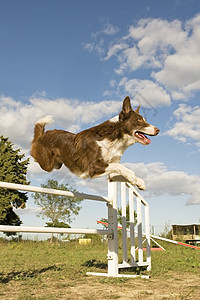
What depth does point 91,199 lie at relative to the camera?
4668 mm

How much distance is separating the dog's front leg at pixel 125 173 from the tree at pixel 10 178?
1691cm

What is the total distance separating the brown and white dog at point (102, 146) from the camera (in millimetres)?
3504

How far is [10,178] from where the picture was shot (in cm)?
1978

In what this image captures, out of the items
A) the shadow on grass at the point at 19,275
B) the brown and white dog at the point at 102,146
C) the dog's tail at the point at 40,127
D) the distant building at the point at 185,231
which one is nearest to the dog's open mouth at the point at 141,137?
the brown and white dog at the point at 102,146

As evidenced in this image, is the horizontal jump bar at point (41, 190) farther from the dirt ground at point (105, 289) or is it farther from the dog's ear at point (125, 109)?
the dog's ear at point (125, 109)

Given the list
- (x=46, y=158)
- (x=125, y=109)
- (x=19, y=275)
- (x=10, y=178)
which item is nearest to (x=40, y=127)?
(x=46, y=158)

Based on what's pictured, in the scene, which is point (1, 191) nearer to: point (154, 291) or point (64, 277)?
point (64, 277)

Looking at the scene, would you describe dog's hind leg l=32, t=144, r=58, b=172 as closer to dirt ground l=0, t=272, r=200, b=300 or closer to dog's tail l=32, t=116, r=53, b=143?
dog's tail l=32, t=116, r=53, b=143

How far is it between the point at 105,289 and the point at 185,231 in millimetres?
13906

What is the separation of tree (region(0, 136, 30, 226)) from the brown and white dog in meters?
16.4

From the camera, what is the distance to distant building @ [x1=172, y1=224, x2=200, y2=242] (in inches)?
613

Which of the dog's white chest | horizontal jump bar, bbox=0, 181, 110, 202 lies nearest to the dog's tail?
horizontal jump bar, bbox=0, 181, 110, 202

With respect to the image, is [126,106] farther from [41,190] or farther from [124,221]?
[124,221]

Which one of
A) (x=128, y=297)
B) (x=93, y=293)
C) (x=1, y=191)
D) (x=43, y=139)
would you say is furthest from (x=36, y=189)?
(x=1, y=191)
